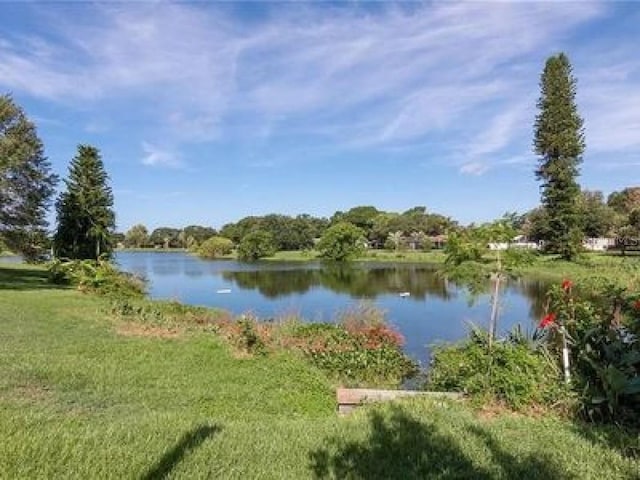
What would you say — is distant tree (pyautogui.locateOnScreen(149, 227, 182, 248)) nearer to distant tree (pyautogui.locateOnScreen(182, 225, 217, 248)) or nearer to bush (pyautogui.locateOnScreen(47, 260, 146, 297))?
distant tree (pyautogui.locateOnScreen(182, 225, 217, 248))

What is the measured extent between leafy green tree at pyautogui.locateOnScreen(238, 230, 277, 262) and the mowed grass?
8207 centimetres

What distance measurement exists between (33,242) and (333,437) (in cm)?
2475

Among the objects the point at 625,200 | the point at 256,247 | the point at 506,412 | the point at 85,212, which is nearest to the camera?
the point at 506,412

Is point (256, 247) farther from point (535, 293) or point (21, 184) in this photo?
point (21, 184)

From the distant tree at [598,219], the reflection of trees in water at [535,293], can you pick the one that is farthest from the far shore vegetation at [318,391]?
the distant tree at [598,219]

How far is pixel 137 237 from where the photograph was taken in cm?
14688

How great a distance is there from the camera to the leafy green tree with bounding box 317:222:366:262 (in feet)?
266

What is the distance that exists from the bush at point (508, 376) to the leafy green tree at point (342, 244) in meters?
72.9

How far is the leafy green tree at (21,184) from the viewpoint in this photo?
906 inches

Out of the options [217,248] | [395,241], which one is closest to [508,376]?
[395,241]

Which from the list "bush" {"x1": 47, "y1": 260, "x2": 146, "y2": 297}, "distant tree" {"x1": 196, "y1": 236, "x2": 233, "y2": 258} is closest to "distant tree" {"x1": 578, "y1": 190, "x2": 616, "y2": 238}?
"bush" {"x1": 47, "y1": 260, "x2": 146, "y2": 297}

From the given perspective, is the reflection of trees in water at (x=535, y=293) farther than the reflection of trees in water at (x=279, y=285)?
No

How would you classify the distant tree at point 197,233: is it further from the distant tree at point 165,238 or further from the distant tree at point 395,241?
the distant tree at point 395,241

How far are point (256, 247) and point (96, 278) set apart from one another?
67.8 meters
